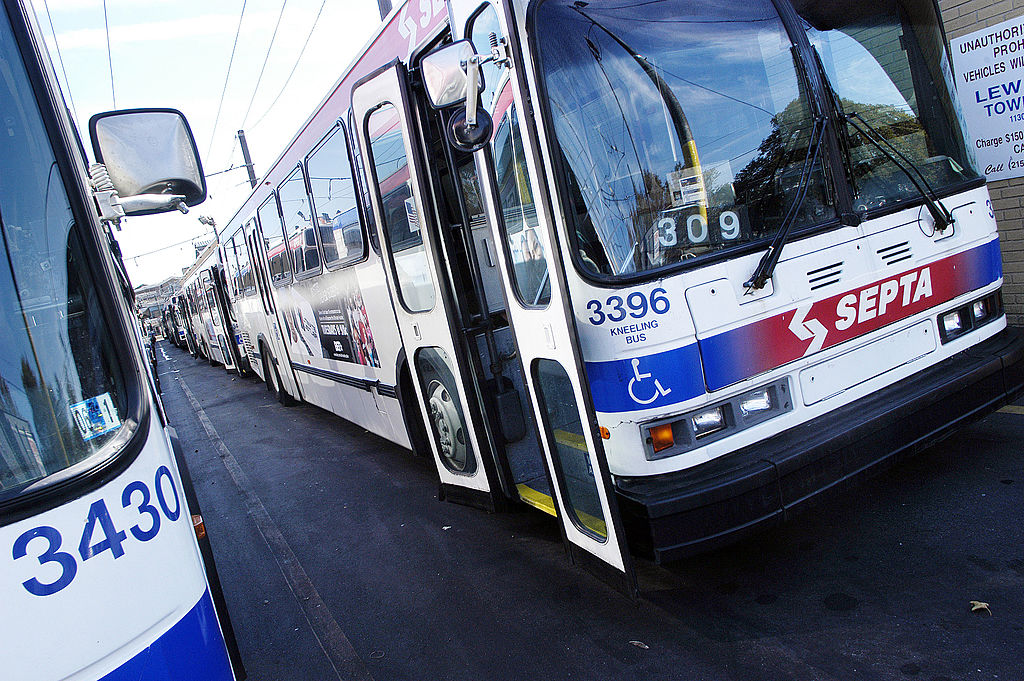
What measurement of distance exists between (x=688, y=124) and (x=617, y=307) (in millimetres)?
934

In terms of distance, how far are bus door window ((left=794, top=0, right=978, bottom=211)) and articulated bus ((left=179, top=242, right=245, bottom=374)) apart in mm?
12901

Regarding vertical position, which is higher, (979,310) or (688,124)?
(688,124)

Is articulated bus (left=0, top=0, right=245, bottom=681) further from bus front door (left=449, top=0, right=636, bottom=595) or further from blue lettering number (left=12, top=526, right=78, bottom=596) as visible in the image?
bus front door (left=449, top=0, right=636, bottom=595)

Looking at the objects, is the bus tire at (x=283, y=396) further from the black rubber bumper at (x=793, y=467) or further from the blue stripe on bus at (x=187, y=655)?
the blue stripe on bus at (x=187, y=655)

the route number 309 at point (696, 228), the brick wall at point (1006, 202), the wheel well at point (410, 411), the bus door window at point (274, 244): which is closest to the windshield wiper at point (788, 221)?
the route number 309 at point (696, 228)

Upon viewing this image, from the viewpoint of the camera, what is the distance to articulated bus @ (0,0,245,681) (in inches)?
62.3

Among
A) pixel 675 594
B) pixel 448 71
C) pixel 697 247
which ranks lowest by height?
pixel 675 594

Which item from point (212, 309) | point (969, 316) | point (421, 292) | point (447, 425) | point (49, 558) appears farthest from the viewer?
point (212, 309)

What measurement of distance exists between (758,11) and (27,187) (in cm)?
320

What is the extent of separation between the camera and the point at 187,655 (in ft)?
5.90

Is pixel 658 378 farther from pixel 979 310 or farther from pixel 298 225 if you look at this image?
pixel 298 225

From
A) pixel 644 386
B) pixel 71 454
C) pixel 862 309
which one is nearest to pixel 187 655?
pixel 71 454

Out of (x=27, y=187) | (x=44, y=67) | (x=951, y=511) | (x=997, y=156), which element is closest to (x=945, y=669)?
(x=951, y=511)

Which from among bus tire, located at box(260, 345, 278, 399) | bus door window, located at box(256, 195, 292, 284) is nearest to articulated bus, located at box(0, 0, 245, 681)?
bus door window, located at box(256, 195, 292, 284)
